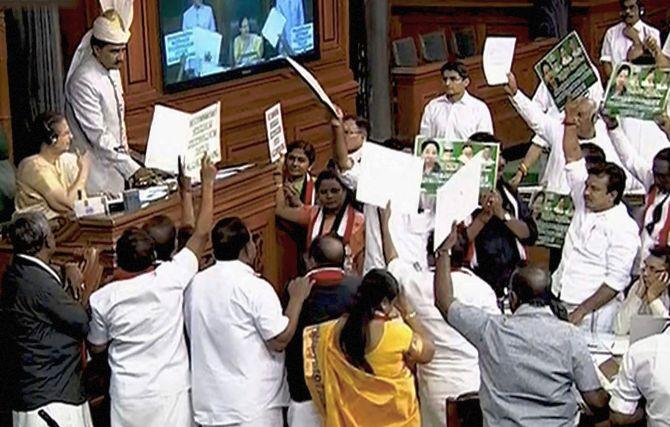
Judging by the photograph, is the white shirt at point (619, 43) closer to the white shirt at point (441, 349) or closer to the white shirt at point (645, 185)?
the white shirt at point (645, 185)

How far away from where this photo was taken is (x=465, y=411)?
19.4 feet

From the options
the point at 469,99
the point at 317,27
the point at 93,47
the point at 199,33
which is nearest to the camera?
the point at 93,47

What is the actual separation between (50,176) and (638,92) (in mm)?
2997

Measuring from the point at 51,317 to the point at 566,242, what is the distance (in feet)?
8.14

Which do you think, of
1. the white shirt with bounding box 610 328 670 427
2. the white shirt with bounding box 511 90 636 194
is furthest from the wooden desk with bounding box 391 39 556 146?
the white shirt with bounding box 610 328 670 427

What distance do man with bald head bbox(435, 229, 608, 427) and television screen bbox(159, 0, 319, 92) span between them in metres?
4.87

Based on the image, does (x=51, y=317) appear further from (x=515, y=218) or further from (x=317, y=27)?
(x=317, y=27)

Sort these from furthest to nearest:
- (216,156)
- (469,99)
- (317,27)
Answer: (317,27)
(469,99)
(216,156)

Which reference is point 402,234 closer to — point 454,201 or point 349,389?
point 454,201

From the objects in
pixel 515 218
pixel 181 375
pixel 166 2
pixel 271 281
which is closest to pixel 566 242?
pixel 515 218

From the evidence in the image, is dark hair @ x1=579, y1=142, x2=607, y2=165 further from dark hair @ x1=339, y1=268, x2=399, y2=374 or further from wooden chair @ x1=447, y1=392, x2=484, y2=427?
dark hair @ x1=339, y1=268, x2=399, y2=374

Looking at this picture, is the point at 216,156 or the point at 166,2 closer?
the point at 216,156

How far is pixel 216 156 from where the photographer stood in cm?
703

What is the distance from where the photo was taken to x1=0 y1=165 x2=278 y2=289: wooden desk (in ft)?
22.1
